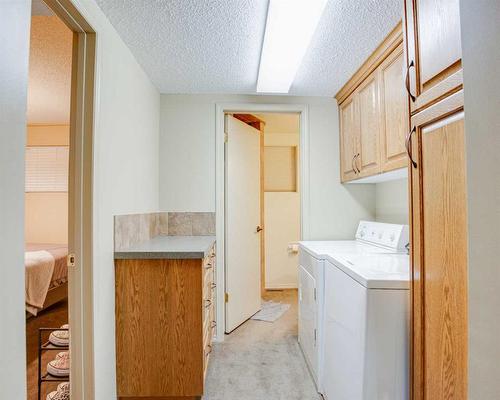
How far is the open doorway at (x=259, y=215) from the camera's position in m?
2.80

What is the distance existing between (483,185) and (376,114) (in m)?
1.47

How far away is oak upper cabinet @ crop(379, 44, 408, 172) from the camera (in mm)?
1665

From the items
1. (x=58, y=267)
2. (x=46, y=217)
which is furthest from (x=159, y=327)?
(x=46, y=217)

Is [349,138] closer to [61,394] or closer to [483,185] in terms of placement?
[483,185]

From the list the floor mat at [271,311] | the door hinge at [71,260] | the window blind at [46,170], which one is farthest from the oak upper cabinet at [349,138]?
the window blind at [46,170]

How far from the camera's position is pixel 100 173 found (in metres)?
1.51

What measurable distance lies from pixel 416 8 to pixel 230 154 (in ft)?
6.31

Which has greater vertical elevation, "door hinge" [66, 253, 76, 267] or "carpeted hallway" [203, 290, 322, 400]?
"door hinge" [66, 253, 76, 267]

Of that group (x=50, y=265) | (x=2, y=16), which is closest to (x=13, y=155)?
(x=2, y=16)

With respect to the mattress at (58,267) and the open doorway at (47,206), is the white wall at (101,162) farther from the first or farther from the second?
the mattress at (58,267)

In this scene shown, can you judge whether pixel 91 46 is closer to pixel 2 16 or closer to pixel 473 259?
pixel 2 16

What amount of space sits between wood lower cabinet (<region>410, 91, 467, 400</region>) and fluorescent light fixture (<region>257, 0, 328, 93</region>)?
0.77 metres

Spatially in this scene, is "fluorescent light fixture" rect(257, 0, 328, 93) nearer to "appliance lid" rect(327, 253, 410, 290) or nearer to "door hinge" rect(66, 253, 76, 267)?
"appliance lid" rect(327, 253, 410, 290)

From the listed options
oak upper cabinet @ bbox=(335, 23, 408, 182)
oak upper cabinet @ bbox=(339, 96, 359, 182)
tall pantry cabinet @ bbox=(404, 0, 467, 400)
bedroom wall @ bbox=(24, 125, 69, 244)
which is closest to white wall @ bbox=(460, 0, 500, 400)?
tall pantry cabinet @ bbox=(404, 0, 467, 400)
